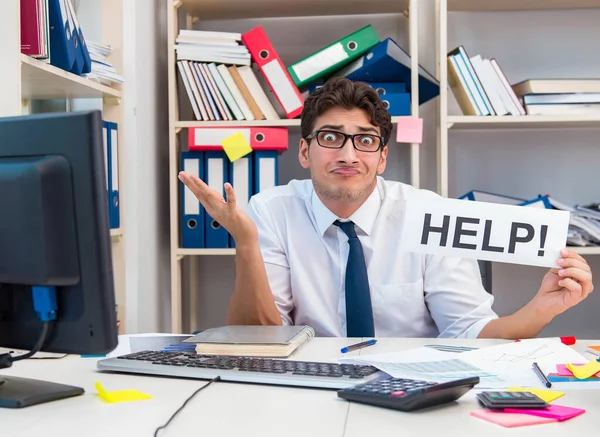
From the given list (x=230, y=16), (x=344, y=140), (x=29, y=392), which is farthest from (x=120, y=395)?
(x=230, y=16)

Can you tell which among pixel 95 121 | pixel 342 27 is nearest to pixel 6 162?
pixel 95 121

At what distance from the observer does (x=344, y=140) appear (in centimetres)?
195

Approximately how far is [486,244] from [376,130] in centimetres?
72

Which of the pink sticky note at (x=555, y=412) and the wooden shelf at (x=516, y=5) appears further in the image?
the wooden shelf at (x=516, y=5)

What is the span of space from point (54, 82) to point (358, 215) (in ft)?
3.15

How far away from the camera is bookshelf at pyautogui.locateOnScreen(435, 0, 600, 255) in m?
2.46

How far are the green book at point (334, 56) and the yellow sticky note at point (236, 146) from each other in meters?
0.31

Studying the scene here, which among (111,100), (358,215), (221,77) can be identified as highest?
(221,77)

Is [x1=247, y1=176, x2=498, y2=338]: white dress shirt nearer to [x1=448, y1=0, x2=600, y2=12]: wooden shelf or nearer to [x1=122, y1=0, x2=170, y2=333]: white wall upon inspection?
[x1=122, y1=0, x2=170, y2=333]: white wall

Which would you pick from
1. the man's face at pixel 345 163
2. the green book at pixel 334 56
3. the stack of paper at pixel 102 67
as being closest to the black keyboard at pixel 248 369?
the man's face at pixel 345 163

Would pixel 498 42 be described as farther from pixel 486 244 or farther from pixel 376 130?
pixel 486 244

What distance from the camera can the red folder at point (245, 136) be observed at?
2529mm

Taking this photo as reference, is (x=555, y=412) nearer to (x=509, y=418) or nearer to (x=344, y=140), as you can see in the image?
(x=509, y=418)

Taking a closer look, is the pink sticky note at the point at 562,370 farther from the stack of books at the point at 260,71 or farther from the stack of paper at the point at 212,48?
the stack of paper at the point at 212,48
